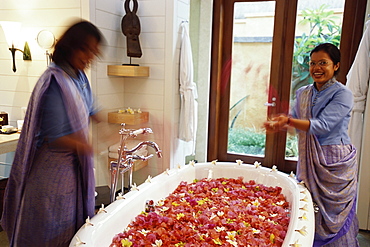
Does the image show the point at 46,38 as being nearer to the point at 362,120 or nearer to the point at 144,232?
the point at 144,232

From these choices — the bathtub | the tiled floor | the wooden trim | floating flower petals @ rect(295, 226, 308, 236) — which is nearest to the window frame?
the wooden trim

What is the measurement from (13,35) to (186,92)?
5.37 ft

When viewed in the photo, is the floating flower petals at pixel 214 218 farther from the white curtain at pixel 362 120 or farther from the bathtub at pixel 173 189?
the white curtain at pixel 362 120

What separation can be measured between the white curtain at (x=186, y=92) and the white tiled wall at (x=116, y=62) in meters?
0.06

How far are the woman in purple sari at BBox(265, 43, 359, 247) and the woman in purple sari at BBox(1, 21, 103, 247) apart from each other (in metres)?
1.09

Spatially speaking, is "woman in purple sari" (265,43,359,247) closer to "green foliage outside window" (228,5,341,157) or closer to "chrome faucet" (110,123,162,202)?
"chrome faucet" (110,123,162,202)

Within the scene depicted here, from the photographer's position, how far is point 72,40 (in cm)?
146

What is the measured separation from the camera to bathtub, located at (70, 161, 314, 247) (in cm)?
154

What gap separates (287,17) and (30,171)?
320 cm

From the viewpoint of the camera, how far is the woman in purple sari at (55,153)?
4.73ft

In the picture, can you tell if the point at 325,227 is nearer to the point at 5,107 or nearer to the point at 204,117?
the point at 204,117

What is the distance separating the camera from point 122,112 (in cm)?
319

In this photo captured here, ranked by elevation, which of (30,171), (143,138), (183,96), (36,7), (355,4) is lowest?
(143,138)

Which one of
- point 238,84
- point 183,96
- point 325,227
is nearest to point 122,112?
point 183,96
